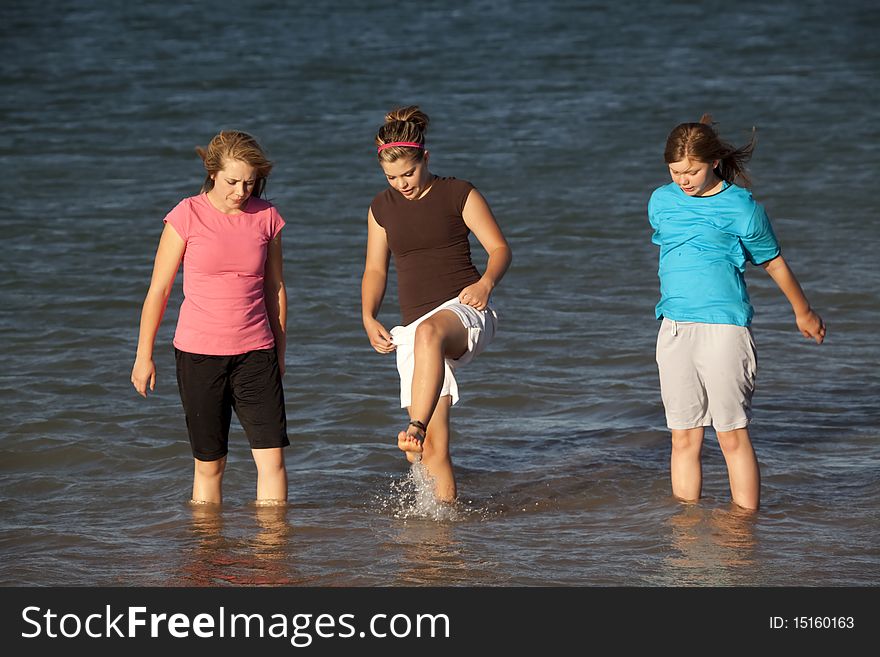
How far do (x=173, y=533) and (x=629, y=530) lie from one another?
1.98 m

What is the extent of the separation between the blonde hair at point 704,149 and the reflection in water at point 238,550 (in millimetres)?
2268

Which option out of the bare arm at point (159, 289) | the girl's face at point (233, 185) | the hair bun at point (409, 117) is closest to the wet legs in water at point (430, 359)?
the hair bun at point (409, 117)

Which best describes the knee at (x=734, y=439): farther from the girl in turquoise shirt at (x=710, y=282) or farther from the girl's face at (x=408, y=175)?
the girl's face at (x=408, y=175)

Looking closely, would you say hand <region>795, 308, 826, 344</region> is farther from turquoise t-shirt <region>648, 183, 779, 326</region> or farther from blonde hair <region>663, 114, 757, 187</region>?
blonde hair <region>663, 114, 757, 187</region>

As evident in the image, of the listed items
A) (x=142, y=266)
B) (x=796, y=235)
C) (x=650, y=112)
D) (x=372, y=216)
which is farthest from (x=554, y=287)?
(x=650, y=112)

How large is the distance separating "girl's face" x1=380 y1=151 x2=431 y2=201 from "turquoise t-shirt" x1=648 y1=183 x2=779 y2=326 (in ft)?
3.18

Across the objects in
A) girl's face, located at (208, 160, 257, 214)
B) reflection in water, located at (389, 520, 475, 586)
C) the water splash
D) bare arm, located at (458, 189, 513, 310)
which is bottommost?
reflection in water, located at (389, 520, 475, 586)

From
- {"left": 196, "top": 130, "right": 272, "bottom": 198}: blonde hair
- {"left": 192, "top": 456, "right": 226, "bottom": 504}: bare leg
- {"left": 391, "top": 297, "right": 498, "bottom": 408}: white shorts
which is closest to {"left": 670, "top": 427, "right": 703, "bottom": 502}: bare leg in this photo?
{"left": 391, "top": 297, "right": 498, "bottom": 408}: white shorts

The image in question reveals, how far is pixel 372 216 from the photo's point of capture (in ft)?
19.8

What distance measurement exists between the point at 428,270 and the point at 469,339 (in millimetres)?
380

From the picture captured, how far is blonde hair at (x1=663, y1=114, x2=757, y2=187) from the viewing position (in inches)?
217

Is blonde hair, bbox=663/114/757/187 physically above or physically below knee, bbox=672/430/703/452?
above

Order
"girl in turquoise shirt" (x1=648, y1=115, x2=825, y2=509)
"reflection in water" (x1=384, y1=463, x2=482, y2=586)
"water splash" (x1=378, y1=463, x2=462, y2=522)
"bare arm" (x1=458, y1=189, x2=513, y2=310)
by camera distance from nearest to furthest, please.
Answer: "reflection in water" (x1=384, y1=463, x2=482, y2=586), "girl in turquoise shirt" (x1=648, y1=115, x2=825, y2=509), "bare arm" (x1=458, y1=189, x2=513, y2=310), "water splash" (x1=378, y1=463, x2=462, y2=522)
